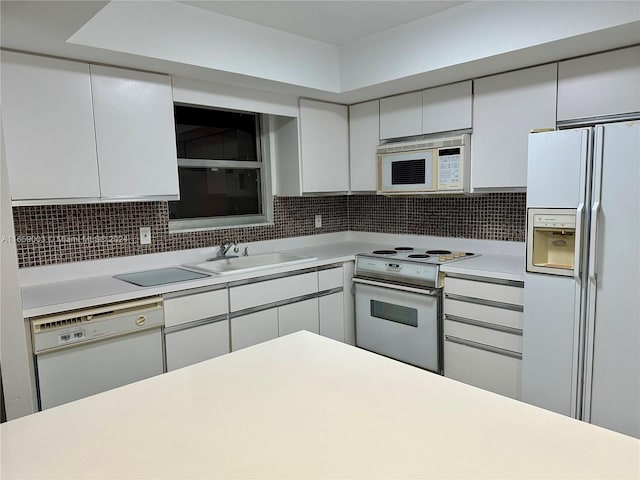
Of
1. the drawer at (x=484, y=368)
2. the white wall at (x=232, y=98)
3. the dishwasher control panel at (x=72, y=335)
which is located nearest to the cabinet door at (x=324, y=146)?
the white wall at (x=232, y=98)

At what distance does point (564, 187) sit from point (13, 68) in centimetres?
278

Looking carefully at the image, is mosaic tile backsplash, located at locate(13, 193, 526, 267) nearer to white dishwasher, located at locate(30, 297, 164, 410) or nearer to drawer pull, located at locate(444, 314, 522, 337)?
white dishwasher, located at locate(30, 297, 164, 410)

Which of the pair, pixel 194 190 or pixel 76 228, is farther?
pixel 194 190

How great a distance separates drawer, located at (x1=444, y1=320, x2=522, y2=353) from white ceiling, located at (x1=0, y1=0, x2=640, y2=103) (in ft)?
5.31

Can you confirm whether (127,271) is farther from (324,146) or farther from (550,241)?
(550,241)

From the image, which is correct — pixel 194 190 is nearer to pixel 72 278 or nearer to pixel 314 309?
pixel 72 278

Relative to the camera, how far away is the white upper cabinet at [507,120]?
2688mm

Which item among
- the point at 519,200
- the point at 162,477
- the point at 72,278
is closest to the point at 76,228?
the point at 72,278

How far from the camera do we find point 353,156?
3.81m

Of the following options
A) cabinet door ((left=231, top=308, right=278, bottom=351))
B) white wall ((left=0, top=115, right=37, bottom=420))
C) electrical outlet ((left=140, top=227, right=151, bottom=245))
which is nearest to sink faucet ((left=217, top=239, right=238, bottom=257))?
electrical outlet ((left=140, top=227, right=151, bottom=245))

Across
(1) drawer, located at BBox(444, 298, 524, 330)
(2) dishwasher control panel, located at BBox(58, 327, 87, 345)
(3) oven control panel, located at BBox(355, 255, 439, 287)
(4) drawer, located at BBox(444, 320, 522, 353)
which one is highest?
(3) oven control panel, located at BBox(355, 255, 439, 287)

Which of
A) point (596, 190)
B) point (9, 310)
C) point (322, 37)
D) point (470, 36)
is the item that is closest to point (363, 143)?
point (322, 37)

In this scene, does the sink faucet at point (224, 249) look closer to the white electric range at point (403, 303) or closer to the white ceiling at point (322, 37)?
the white electric range at point (403, 303)

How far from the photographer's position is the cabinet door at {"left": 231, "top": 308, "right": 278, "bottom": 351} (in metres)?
2.83
